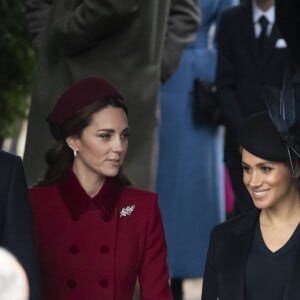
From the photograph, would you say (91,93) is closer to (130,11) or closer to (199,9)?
(130,11)

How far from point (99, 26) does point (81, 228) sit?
55.1 inches

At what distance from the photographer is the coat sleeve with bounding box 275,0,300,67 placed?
5555mm

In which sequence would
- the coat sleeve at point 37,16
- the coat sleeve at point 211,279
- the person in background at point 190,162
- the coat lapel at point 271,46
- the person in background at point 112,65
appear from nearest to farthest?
the coat sleeve at point 211,279 < the person in background at point 112,65 < the coat sleeve at point 37,16 < the coat lapel at point 271,46 < the person in background at point 190,162

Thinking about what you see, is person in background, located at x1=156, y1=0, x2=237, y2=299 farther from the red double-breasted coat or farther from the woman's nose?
the woman's nose

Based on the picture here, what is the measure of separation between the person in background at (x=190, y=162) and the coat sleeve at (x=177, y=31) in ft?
1.75

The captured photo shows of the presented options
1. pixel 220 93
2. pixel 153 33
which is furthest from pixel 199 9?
pixel 153 33

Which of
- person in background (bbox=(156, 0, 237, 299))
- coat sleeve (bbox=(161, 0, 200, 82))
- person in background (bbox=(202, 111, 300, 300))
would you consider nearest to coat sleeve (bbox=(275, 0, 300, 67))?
person in background (bbox=(202, 111, 300, 300))

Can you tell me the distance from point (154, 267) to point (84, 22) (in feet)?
4.99

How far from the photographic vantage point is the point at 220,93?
717cm

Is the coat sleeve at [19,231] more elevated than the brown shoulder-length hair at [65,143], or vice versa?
the brown shoulder-length hair at [65,143]

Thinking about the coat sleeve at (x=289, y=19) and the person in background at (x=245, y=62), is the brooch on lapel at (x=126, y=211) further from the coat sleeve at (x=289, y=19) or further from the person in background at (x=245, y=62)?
the person in background at (x=245, y=62)

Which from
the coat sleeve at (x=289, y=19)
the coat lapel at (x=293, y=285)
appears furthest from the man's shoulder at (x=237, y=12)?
the coat lapel at (x=293, y=285)

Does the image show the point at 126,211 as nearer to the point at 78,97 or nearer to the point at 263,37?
the point at 78,97

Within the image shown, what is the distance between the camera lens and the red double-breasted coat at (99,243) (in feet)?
16.7
